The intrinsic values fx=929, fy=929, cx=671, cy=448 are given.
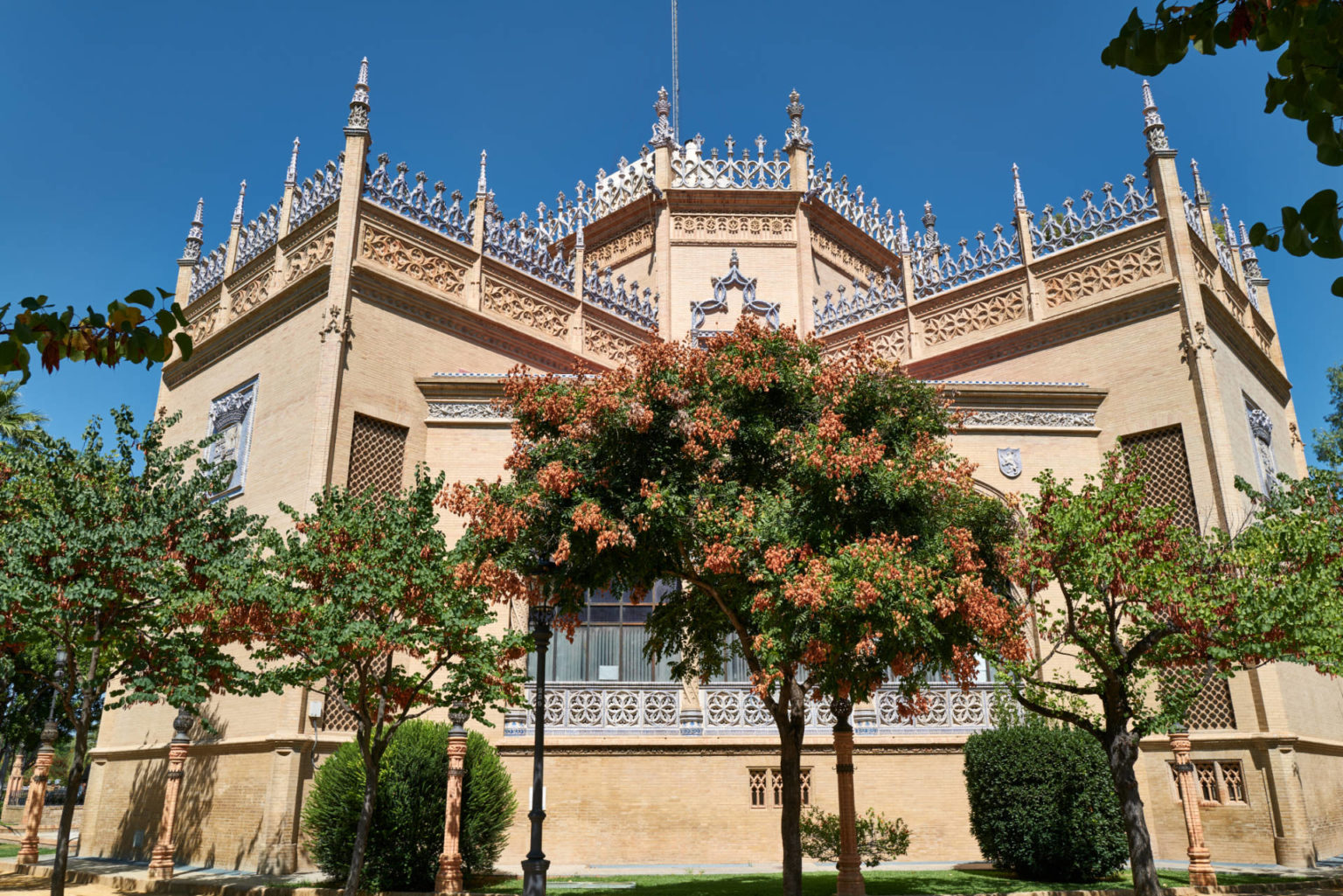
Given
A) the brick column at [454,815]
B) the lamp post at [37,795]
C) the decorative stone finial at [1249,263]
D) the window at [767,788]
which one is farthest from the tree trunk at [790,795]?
the decorative stone finial at [1249,263]

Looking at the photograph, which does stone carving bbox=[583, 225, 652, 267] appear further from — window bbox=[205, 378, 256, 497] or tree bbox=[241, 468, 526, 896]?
tree bbox=[241, 468, 526, 896]

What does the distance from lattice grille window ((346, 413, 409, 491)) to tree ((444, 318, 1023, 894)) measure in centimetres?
599

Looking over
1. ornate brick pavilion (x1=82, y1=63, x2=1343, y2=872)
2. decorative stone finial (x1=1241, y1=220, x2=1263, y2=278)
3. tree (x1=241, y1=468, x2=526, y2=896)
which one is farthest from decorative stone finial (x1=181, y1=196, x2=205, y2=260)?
decorative stone finial (x1=1241, y1=220, x2=1263, y2=278)

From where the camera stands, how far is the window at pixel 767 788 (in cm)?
Answer: 1723

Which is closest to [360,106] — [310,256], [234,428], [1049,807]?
[310,256]

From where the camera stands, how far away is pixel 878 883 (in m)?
14.2

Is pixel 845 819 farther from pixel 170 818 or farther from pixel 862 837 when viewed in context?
pixel 170 818

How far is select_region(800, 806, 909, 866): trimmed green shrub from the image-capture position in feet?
52.4

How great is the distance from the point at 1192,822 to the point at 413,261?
1749 centimetres

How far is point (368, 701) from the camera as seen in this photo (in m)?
14.8

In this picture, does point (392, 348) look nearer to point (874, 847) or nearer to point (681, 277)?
point (681, 277)

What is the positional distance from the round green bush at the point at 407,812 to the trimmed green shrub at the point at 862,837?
17.2ft

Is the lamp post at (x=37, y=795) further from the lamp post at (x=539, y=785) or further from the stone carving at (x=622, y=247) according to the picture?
the stone carving at (x=622, y=247)

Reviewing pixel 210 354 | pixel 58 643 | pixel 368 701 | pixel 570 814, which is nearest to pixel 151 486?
pixel 58 643
